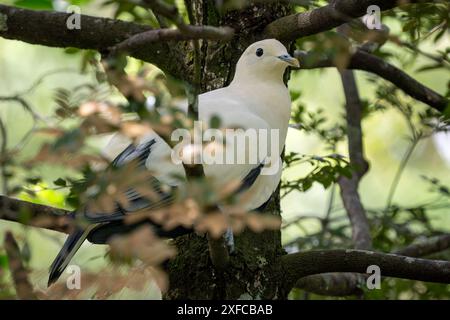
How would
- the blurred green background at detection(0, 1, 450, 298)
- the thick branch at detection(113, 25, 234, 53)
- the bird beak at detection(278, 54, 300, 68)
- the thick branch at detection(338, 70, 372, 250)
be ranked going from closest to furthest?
1. the thick branch at detection(113, 25, 234, 53)
2. the bird beak at detection(278, 54, 300, 68)
3. the thick branch at detection(338, 70, 372, 250)
4. the blurred green background at detection(0, 1, 450, 298)

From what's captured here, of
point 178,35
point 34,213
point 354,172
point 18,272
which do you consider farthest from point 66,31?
point 354,172

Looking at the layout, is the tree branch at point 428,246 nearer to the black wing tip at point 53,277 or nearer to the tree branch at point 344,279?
the tree branch at point 344,279

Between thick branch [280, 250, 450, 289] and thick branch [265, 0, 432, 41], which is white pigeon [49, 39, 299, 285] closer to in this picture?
thick branch [265, 0, 432, 41]

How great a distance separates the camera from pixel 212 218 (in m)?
1.43

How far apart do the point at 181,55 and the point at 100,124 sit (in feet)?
4.07

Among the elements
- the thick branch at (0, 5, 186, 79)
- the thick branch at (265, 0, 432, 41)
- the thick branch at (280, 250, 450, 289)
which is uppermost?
the thick branch at (0, 5, 186, 79)

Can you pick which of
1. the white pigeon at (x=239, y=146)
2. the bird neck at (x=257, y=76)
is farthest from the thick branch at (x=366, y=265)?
the bird neck at (x=257, y=76)

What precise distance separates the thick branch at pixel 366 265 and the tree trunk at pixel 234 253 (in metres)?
0.08

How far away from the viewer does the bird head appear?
2516mm

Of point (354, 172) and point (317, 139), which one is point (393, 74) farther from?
point (317, 139)

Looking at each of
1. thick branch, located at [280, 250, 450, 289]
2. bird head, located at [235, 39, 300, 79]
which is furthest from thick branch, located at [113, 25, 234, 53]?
thick branch, located at [280, 250, 450, 289]

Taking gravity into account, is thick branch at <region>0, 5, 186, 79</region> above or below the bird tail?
above
